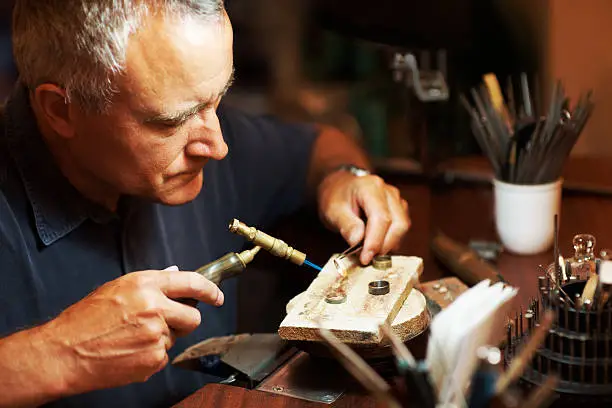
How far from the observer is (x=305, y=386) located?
1168 millimetres

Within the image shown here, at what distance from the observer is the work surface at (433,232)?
1.16 meters

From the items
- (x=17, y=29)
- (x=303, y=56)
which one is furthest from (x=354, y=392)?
(x=303, y=56)

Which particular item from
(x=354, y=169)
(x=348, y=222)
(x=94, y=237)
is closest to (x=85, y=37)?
(x=94, y=237)

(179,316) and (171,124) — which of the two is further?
(171,124)

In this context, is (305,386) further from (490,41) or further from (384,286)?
(490,41)

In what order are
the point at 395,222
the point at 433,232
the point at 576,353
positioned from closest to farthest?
the point at 576,353
the point at 395,222
the point at 433,232

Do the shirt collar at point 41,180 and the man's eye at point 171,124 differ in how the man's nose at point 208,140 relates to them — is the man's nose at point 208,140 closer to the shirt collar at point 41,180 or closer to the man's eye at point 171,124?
the man's eye at point 171,124

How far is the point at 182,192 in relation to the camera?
1475 millimetres

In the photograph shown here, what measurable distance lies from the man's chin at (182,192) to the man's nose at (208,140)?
0.29 ft

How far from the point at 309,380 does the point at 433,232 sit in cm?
65

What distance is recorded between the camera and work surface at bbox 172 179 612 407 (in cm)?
116

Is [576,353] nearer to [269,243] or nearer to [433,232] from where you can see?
[269,243]

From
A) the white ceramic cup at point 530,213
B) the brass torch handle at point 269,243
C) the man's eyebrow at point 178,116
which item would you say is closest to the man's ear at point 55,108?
the man's eyebrow at point 178,116

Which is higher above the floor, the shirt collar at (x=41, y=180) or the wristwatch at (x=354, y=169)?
the shirt collar at (x=41, y=180)
